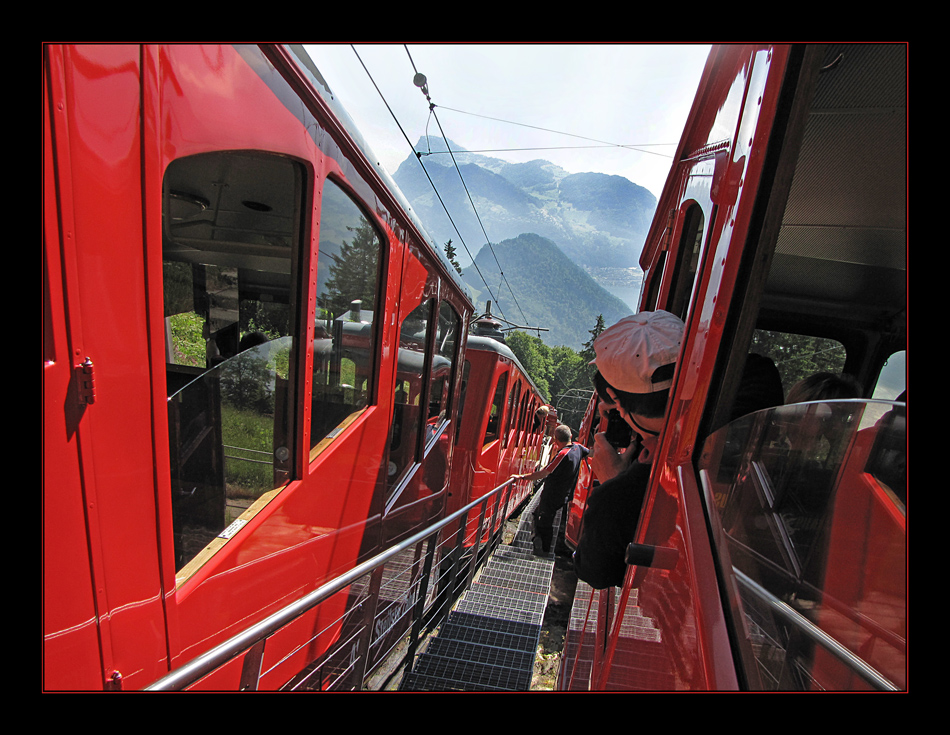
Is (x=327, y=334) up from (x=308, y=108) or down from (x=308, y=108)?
down

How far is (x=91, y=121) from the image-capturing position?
1229 mm

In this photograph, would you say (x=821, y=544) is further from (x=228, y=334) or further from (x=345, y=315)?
(x=228, y=334)

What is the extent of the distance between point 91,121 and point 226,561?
4.60ft

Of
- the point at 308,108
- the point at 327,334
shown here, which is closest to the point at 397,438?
the point at 327,334

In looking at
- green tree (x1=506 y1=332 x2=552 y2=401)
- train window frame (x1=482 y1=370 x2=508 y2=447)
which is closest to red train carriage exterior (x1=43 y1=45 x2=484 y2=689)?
train window frame (x1=482 y1=370 x2=508 y2=447)

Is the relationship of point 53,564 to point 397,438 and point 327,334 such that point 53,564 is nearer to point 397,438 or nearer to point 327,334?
point 327,334

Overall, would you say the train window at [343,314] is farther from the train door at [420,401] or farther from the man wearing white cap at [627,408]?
the man wearing white cap at [627,408]

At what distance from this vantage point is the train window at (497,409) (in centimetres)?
795

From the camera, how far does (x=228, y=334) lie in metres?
2.40

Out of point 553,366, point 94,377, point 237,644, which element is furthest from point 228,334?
point 553,366

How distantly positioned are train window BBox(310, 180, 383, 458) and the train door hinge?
41.8 inches

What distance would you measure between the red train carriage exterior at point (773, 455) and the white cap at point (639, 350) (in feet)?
0.57

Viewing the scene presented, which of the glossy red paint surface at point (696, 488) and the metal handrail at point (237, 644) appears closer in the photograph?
the glossy red paint surface at point (696, 488)

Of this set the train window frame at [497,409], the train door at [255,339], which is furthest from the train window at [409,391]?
the train window frame at [497,409]
